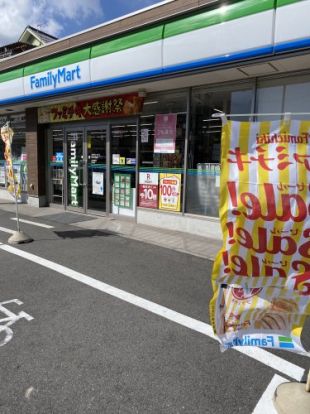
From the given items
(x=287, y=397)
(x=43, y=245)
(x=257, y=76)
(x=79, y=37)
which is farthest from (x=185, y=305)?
(x=79, y=37)

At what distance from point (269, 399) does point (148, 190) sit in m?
6.07

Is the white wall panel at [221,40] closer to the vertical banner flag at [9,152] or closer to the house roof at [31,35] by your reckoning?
the vertical banner flag at [9,152]

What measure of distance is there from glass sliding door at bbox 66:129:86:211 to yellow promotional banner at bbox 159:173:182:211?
2814 mm

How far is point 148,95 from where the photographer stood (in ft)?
26.1

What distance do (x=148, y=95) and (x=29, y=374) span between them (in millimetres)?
6603

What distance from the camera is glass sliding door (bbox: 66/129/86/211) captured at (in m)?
9.78

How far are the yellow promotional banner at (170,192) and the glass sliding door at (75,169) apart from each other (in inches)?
111

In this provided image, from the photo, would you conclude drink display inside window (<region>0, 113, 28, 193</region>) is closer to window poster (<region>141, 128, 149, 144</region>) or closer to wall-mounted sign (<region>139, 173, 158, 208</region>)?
wall-mounted sign (<region>139, 173, 158, 208</region>)

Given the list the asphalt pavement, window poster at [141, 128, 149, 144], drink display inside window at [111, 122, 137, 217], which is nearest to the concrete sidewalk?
drink display inside window at [111, 122, 137, 217]

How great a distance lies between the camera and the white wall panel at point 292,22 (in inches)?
187

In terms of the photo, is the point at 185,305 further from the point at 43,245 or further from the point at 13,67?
the point at 13,67

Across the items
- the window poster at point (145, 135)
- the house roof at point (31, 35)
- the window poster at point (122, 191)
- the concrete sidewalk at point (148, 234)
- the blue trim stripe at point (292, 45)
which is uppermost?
the house roof at point (31, 35)

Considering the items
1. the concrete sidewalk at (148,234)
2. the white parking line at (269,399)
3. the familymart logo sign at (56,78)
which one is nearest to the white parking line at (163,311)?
the white parking line at (269,399)

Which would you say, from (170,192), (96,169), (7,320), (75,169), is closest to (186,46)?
(170,192)
